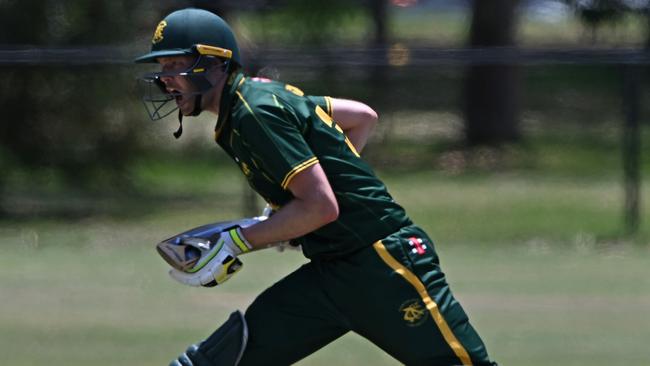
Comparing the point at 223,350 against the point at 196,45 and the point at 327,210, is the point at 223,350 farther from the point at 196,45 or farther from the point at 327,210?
the point at 196,45

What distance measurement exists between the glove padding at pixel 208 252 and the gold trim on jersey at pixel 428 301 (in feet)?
1.68

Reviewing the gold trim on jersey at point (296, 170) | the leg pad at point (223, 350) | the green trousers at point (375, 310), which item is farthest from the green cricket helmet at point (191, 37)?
the leg pad at point (223, 350)

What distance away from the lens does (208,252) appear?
521 cm

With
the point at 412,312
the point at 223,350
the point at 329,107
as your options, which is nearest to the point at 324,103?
the point at 329,107

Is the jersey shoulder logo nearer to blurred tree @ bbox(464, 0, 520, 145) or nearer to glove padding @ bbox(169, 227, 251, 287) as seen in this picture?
glove padding @ bbox(169, 227, 251, 287)

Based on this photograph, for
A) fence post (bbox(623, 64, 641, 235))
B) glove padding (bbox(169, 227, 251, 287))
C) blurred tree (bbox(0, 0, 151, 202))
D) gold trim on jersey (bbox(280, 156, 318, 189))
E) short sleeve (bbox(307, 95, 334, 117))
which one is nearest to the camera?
gold trim on jersey (bbox(280, 156, 318, 189))

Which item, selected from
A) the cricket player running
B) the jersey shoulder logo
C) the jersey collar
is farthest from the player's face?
the jersey shoulder logo

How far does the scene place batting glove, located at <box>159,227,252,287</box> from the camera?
518 cm

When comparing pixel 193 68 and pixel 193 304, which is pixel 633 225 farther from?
pixel 193 68

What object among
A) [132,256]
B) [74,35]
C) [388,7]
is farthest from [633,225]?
[388,7]

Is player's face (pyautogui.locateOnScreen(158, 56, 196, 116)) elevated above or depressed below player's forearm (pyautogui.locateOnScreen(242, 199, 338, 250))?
above

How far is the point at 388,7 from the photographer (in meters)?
21.3

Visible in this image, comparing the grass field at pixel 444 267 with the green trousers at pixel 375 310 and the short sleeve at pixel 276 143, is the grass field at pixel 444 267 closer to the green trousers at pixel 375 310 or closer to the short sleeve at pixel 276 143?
the green trousers at pixel 375 310

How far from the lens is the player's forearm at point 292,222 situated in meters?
5.06
